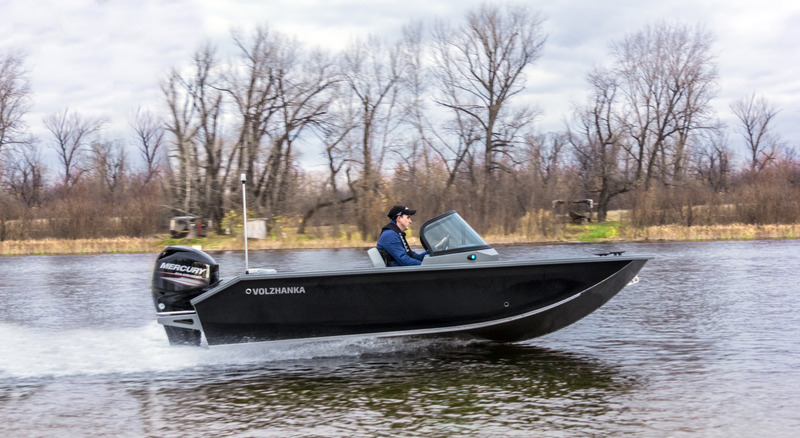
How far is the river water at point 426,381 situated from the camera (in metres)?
5.72

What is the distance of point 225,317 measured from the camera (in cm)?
744

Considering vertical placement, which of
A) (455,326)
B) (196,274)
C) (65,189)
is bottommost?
(455,326)

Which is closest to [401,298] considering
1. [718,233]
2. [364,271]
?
[364,271]

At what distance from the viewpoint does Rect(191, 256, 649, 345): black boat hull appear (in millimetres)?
7379

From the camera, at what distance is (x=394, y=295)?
24.5ft

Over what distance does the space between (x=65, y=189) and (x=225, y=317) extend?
2044 inches

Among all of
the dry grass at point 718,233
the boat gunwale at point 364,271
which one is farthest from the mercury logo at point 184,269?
the dry grass at point 718,233

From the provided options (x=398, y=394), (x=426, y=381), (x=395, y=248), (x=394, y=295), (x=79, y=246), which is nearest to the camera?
(x=398, y=394)

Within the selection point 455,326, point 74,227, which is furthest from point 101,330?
point 74,227

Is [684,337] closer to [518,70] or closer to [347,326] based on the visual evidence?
[347,326]

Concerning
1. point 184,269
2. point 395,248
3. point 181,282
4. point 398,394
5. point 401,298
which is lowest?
point 398,394

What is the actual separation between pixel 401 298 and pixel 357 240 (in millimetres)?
22802

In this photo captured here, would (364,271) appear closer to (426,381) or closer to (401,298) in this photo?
(401,298)

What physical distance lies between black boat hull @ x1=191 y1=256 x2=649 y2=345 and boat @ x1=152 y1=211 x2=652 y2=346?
10mm
